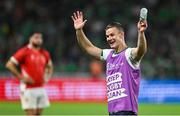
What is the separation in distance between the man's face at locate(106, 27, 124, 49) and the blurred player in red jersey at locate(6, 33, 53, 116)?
4653 mm

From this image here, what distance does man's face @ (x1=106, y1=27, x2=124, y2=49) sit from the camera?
825cm

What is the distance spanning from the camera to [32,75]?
43.1 ft

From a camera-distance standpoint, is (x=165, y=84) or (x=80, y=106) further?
(x=165, y=84)

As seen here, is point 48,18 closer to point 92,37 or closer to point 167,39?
point 92,37

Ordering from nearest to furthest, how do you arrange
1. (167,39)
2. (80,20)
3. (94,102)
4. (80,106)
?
(80,20), (80,106), (94,102), (167,39)

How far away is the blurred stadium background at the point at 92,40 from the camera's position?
2059cm

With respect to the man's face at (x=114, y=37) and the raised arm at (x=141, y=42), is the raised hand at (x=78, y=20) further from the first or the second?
the raised arm at (x=141, y=42)

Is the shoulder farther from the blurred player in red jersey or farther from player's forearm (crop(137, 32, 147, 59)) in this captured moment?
the blurred player in red jersey

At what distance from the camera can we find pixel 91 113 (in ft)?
55.4

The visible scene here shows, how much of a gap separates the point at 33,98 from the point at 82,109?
542cm

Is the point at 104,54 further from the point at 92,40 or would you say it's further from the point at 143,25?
the point at 92,40

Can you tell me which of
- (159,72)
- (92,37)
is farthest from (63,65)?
(159,72)

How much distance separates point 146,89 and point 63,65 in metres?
3.57

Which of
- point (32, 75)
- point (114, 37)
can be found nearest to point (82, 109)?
point (32, 75)
